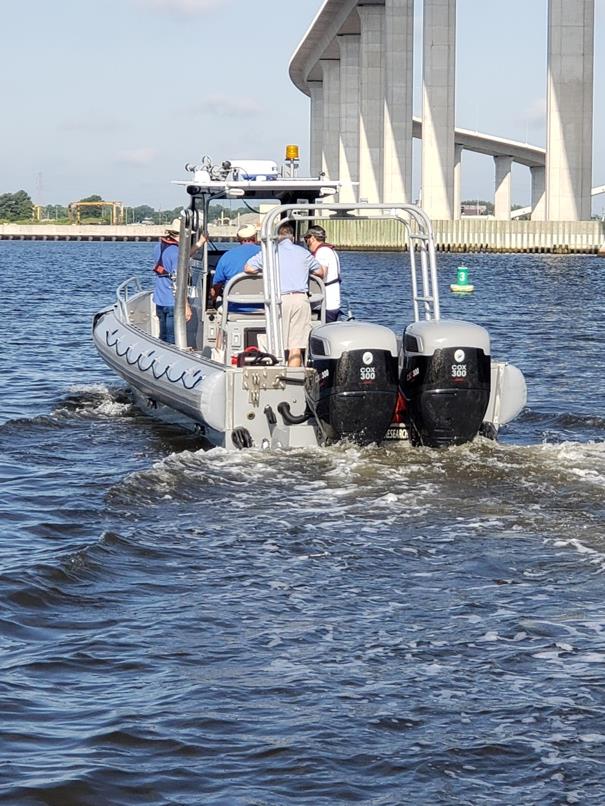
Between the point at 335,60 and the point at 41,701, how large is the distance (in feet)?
319

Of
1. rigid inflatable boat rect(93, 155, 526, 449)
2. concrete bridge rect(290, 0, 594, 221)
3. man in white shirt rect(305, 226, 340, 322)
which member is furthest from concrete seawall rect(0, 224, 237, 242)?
man in white shirt rect(305, 226, 340, 322)

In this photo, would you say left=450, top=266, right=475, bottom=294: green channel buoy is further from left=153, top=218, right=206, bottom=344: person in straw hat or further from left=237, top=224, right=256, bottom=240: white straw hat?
left=237, top=224, right=256, bottom=240: white straw hat

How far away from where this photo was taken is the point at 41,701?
568 cm

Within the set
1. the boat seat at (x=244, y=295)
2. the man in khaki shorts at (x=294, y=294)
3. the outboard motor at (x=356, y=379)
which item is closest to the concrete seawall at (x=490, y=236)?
the boat seat at (x=244, y=295)

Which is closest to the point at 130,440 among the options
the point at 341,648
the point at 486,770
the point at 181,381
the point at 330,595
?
the point at 181,381

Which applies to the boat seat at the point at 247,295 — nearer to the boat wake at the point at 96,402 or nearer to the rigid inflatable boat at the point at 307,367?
the rigid inflatable boat at the point at 307,367

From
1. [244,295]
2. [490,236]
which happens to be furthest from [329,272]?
[490,236]

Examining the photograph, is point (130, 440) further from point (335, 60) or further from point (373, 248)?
point (335, 60)

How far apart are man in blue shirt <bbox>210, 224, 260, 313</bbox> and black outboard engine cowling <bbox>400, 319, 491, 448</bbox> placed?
6.64 ft

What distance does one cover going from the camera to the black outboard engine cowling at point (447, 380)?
10102mm

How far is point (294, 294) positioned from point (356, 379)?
1501 mm

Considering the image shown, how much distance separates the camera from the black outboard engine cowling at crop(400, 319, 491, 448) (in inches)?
398

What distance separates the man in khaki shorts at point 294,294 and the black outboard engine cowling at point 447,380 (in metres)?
1.18

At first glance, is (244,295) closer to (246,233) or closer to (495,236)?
(246,233)
